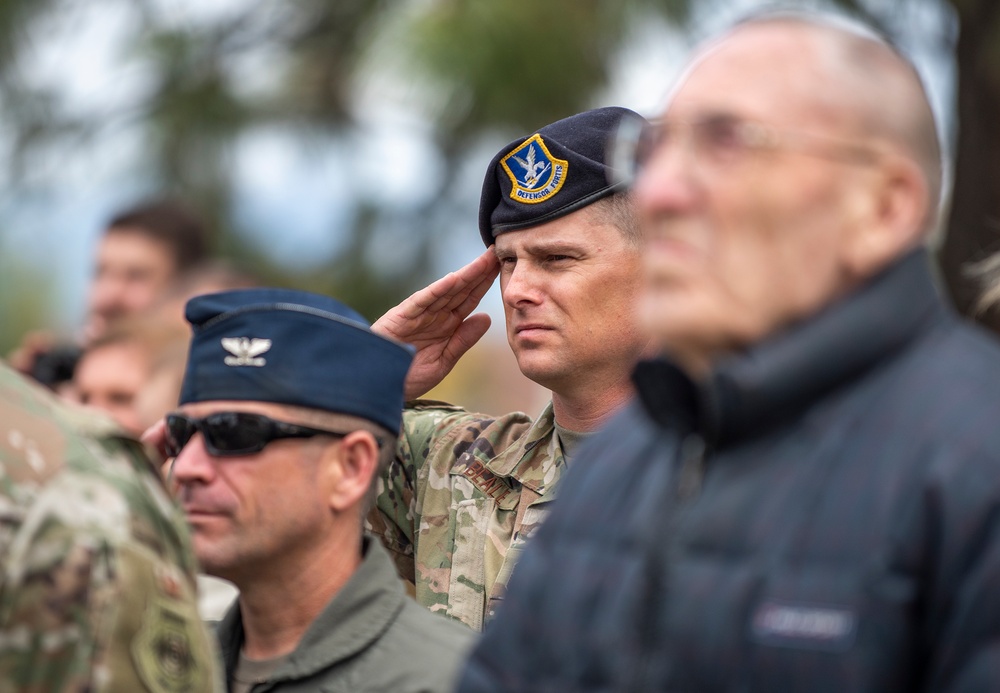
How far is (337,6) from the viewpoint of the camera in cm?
962

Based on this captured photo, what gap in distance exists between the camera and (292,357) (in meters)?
2.88

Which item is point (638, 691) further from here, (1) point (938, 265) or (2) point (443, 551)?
(1) point (938, 265)

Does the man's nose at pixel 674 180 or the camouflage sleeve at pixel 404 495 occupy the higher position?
the man's nose at pixel 674 180

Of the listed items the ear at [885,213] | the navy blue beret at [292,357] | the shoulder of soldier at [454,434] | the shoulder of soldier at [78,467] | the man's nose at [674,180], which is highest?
the man's nose at [674,180]

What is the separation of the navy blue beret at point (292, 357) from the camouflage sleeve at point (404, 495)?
737 millimetres

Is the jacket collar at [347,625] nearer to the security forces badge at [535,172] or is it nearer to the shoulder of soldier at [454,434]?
the shoulder of soldier at [454,434]

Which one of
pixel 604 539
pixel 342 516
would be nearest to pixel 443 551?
pixel 342 516

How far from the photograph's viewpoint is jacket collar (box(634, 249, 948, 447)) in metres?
1.69

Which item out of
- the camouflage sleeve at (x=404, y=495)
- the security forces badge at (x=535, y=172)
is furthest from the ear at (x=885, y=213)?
the camouflage sleeve at (x=404, y=495)

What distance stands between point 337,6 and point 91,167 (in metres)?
2.14

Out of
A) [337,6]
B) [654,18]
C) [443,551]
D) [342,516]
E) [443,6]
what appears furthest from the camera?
[337,6]

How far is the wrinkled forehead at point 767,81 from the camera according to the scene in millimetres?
1761

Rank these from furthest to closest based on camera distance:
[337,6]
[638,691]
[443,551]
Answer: [337,6]
[443,551]
[638,691]

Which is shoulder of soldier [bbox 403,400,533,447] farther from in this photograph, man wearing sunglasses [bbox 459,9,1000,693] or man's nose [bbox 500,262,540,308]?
man wearing sunglasses [bbox 459,9,1000,693]
